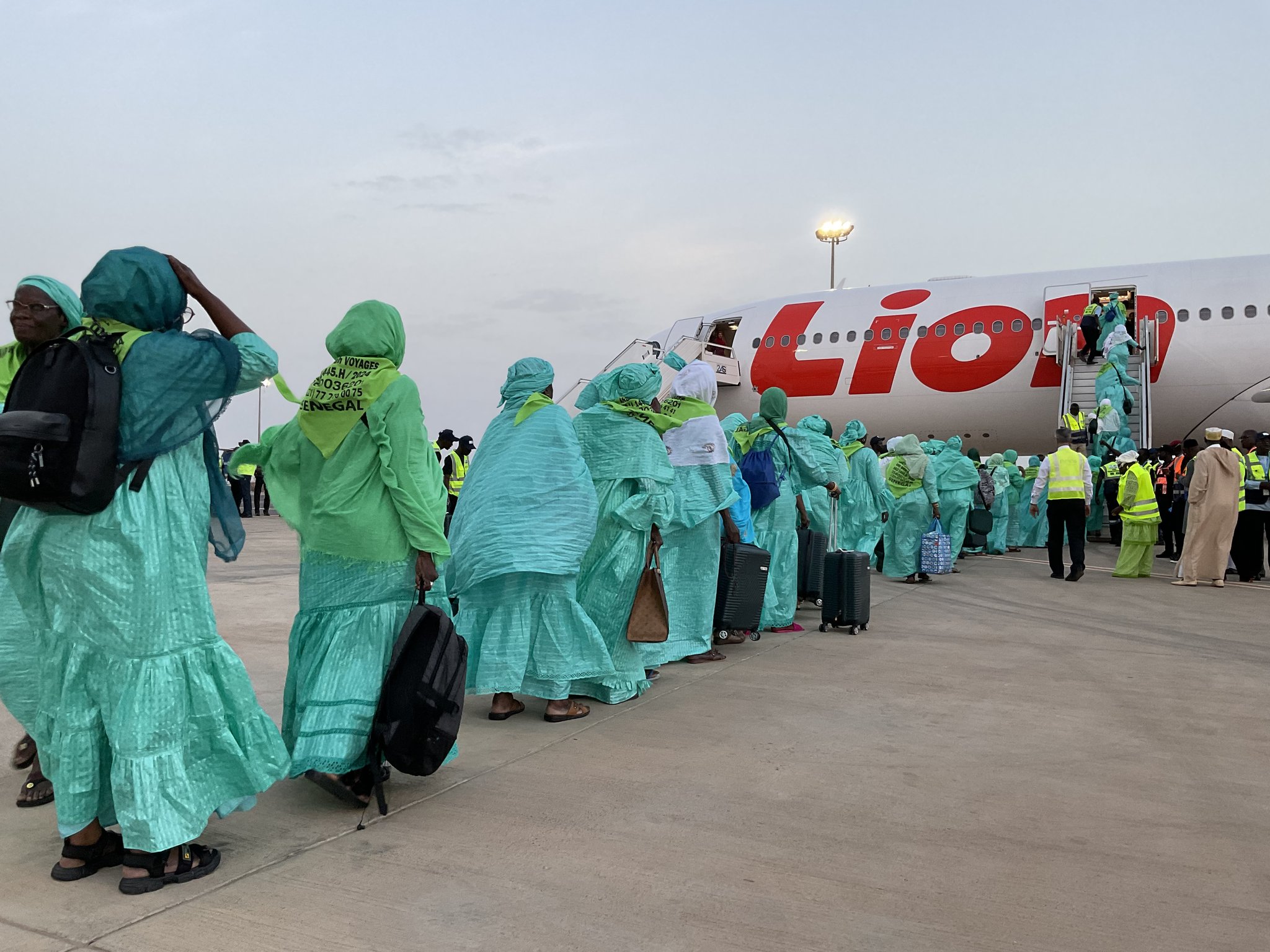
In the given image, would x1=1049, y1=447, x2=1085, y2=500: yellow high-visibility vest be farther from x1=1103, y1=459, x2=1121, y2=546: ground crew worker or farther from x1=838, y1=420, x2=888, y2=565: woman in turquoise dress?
x1=1103, y1=459, x2=1121, y2=546: ground crew worker

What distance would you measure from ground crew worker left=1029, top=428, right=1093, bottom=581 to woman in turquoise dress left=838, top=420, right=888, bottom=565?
2.35 metres

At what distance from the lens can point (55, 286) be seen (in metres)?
2.51

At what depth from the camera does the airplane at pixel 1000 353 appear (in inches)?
620

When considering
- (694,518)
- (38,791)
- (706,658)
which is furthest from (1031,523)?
(38,791)

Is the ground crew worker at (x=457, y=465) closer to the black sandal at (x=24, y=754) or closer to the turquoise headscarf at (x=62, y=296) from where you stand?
the black sandal at (x=24, y=754)

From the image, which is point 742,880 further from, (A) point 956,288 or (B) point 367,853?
(A) point 956,288

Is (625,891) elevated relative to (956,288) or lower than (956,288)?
lower

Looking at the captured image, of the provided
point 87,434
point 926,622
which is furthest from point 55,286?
point 926,622

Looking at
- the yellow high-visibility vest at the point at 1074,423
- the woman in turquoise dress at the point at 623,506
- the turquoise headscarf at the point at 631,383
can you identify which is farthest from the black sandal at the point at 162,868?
the yellow high-visibility vest at the point at 1074,423

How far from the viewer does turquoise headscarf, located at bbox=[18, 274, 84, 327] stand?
2488 mm

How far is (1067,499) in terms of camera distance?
33.3 feet

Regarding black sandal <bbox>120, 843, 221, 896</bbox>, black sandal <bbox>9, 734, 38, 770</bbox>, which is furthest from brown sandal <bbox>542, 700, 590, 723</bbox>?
black sandal <bbox>9, 734, 38, 770</bbox>

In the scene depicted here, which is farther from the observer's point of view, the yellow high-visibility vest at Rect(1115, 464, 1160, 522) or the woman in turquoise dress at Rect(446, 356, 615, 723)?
the yellow high-visibility vest at Rect(1115, 464, 1160, 522)

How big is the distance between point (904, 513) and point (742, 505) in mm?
4577
